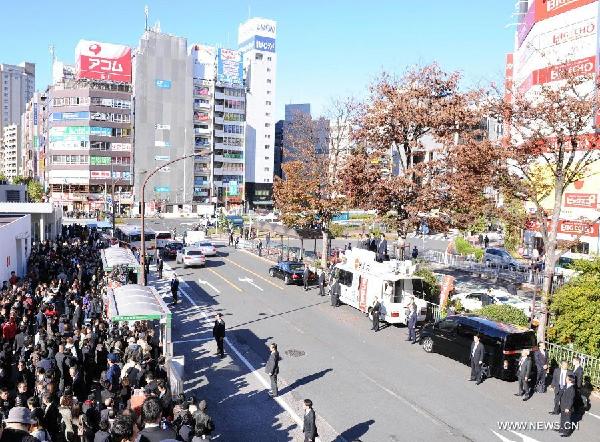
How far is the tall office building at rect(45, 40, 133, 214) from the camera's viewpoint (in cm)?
9825

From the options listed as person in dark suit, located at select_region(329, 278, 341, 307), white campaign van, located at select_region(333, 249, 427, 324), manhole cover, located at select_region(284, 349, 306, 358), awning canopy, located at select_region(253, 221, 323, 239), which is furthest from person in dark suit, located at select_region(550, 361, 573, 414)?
awning canopy, located at select_region(253, 221, 323, 239)

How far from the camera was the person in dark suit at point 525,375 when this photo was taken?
15.9 metres

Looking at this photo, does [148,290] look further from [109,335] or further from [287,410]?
[287,410]

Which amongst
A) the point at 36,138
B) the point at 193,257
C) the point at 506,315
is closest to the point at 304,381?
the point at 506,315

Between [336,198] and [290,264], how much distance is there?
269 inches

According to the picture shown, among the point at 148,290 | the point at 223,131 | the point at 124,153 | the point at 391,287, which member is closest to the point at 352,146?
the point at 391,287

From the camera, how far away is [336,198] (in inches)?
1540

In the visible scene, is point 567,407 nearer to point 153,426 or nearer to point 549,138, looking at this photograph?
point 153,426

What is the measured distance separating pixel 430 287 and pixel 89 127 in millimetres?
86175

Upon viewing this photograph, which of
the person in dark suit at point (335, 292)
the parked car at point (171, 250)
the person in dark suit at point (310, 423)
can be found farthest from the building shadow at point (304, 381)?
the parked car at point (171, 250)

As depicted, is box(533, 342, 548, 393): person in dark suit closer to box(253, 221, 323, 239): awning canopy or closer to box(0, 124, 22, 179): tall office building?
box(253, 221, 323, 239): awning canopy

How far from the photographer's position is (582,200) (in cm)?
3719

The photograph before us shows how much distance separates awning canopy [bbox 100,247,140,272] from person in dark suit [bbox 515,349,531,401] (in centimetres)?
1830

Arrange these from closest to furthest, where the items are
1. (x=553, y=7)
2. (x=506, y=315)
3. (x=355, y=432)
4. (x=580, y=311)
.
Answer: (x=355, y=432), (x=580, y=311), (x=506, y=315), (x=553, y=7)
